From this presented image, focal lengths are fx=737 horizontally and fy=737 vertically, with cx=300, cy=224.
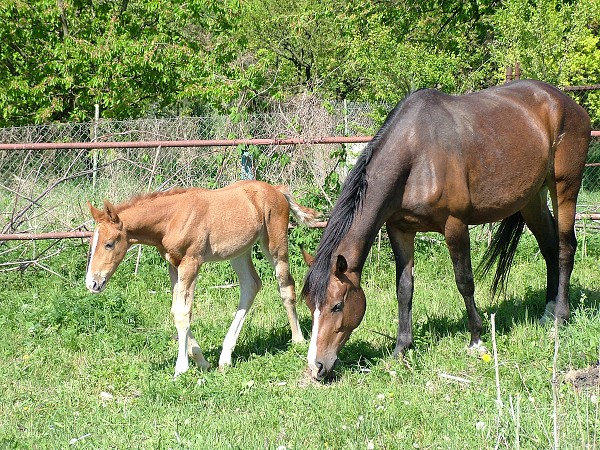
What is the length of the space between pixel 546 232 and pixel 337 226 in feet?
8.46

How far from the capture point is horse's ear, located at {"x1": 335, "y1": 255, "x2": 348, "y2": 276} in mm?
5293

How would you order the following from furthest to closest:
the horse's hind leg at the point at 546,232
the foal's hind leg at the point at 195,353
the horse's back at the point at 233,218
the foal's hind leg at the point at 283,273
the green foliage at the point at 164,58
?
1. the green foliage at the point at 164,58
2. the horse's hind leg at the point at 546,232
3. the foal's hind leg at the point at 283,273
4. the horse's back at the point at 233,218
5. the foal's hind leg at the point at 195,353

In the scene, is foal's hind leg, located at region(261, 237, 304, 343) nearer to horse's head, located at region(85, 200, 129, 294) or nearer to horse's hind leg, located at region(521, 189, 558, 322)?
horse's head, located at region(85, 200, 129, 294)

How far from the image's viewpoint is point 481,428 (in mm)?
3895

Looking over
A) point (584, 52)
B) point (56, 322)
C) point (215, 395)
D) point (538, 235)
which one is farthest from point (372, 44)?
point (215, 395)

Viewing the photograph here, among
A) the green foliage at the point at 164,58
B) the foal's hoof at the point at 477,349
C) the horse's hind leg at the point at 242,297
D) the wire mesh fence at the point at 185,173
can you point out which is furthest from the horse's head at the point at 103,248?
the green foliage at the point at 164,58

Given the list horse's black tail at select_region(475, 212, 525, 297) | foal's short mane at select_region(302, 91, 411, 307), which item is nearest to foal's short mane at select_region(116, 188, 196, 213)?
foal's short mane at select_region(302, 91, 411, 307)

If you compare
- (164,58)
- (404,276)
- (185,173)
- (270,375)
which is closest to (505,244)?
(404,276)

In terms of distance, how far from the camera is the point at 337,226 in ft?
18.2

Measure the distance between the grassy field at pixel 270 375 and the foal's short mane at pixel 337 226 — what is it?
26.2 inches

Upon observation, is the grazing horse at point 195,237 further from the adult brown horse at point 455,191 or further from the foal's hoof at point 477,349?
the foal's hoof at point 477,349

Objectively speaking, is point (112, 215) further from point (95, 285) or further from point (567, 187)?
point (567, 187)

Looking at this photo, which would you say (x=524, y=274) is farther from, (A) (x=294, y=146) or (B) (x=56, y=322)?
(B) (x=56, y=322)

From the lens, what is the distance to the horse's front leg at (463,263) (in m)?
5.86
